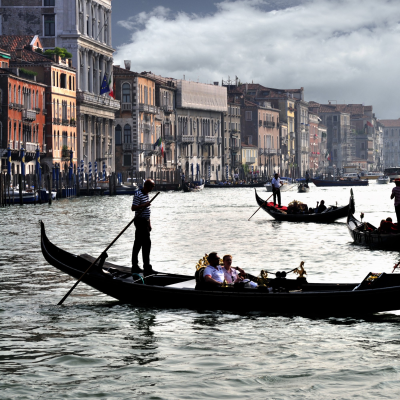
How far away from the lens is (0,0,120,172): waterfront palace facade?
2336 inches

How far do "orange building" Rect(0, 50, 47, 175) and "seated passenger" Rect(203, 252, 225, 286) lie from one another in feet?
120

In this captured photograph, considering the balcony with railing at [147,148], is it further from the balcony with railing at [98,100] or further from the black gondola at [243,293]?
the black gondola at [243,293]

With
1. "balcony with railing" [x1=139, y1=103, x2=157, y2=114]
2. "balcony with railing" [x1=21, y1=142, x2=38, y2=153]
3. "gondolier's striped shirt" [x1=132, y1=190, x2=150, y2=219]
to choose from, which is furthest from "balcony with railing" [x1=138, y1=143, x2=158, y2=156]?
"gondolier's striped shirt" [x1=132, y1=190, x2=150, y2=219]

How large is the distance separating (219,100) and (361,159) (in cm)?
7222

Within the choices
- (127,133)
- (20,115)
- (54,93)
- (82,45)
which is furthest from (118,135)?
(20,115)

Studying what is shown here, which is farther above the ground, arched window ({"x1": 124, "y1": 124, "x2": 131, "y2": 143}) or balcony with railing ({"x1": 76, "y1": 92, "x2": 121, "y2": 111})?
balcony with railing ({"x1": 76, "y1": 92, "x2": 121, "y2": 111})

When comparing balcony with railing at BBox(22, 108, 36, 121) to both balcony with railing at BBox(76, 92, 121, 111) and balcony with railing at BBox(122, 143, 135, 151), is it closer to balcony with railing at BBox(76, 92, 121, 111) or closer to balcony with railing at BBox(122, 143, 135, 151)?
balcony with railing at BBox(76, 92, 121, 111)

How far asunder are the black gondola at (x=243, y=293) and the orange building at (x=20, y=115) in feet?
117

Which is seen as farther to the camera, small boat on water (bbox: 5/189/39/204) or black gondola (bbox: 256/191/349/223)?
small boat on water (bbox: 5/189/39/204)

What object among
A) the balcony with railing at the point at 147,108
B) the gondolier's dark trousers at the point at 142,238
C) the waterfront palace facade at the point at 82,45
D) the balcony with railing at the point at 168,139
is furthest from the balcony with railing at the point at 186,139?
the gondolier's dark trousers at the point at 142,238

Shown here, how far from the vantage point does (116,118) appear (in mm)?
69062

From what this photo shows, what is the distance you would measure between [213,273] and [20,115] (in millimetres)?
39880

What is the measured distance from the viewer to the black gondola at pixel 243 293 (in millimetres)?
8828

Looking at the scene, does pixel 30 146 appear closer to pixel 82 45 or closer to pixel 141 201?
pixel 82 45
